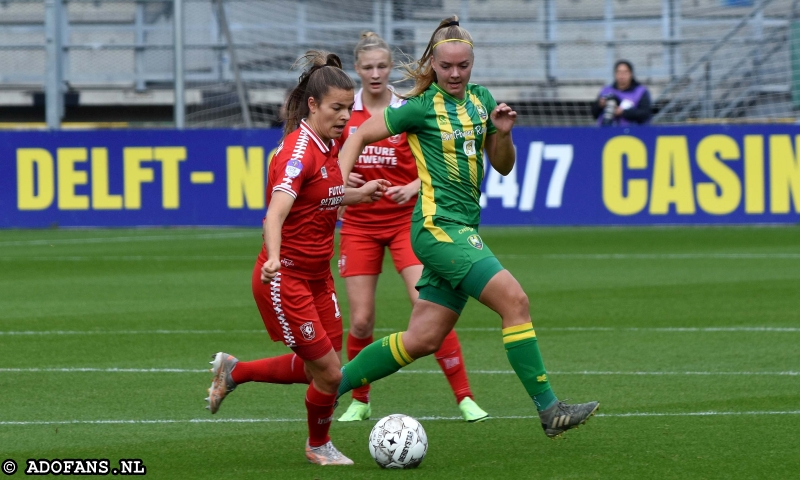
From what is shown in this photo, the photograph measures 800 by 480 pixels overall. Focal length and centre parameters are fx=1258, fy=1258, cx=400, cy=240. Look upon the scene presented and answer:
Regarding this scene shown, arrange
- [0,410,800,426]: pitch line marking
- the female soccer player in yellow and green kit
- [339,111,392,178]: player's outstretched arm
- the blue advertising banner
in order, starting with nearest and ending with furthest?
the female soccer player in yellow and green kit
[339,111,392,178]: player's outstretched arm
[0,410,800,426]: pitch line marking
the blue advertising banner

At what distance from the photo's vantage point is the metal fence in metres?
21.7

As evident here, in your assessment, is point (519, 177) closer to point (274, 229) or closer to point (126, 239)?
point (126, 239)

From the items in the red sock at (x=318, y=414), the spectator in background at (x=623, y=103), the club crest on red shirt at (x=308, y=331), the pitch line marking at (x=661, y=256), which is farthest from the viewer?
the spectator in background at (x=623, y=103)

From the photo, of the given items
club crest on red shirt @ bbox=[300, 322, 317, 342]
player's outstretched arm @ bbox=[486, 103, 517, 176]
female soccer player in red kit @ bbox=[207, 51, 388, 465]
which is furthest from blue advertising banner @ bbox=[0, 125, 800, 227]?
club crest on red shirt @ bbox=[300, 322, 317, 342]

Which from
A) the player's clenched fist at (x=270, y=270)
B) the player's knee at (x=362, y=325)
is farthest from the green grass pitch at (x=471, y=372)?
the player's clenched fist at (x=270, y=270)

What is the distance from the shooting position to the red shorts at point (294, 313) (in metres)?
5.39

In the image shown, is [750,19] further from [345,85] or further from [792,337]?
[345,85]

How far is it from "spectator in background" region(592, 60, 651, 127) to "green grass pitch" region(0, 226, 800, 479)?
3.09m

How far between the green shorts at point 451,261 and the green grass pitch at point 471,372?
727 mm

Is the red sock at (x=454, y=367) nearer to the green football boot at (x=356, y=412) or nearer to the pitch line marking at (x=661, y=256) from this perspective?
the green football boot at (x=356, y=412)

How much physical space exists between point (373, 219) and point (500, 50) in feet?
55.8

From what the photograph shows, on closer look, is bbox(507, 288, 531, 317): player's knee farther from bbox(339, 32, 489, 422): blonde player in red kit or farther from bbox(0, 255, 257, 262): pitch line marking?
bbox(0, 255, 257, 262): pitch line marking

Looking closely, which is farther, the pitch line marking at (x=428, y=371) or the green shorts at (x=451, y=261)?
the pitch line marking at (x=428, y=371)

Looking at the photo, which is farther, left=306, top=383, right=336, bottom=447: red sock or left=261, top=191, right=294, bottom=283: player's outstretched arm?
left=306, top=383, right=336, bottom=447: red sock
